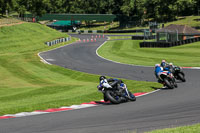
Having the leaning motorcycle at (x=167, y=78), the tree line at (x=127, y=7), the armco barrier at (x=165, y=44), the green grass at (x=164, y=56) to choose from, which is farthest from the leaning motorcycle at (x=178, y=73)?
the tree line at (x=127, y=7)

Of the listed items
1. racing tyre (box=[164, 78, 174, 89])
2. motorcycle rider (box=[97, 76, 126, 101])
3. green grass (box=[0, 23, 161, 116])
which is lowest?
green grass (box=[0, 23, 161, 116])

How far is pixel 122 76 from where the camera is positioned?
3091 cm

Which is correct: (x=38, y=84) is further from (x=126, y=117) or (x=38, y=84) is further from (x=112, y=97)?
(x=126, y=117)

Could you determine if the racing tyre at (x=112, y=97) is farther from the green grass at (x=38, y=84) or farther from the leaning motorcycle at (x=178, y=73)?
the leaning motorcycle at (x=178, y=73)

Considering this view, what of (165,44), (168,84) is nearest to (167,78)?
(168,84)

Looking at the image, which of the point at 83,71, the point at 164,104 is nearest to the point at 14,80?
the point at 83,71

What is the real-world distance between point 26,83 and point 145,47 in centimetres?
3199

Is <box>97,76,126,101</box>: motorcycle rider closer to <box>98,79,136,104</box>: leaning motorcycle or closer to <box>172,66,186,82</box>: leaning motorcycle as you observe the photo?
<box>98,79,136,104</box>: leaning motorcycle

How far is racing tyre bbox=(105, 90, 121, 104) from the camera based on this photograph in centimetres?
1662

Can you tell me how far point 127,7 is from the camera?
136125 millimetres

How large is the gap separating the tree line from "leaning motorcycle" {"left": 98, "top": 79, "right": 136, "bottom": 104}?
88227 mm

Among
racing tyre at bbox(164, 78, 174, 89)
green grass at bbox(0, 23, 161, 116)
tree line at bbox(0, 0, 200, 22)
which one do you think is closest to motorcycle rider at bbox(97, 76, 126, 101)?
green grass at bbox(0, 23, 161, 116)

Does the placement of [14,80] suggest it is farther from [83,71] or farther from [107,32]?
[107,32]

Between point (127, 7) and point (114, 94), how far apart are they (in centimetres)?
12193
